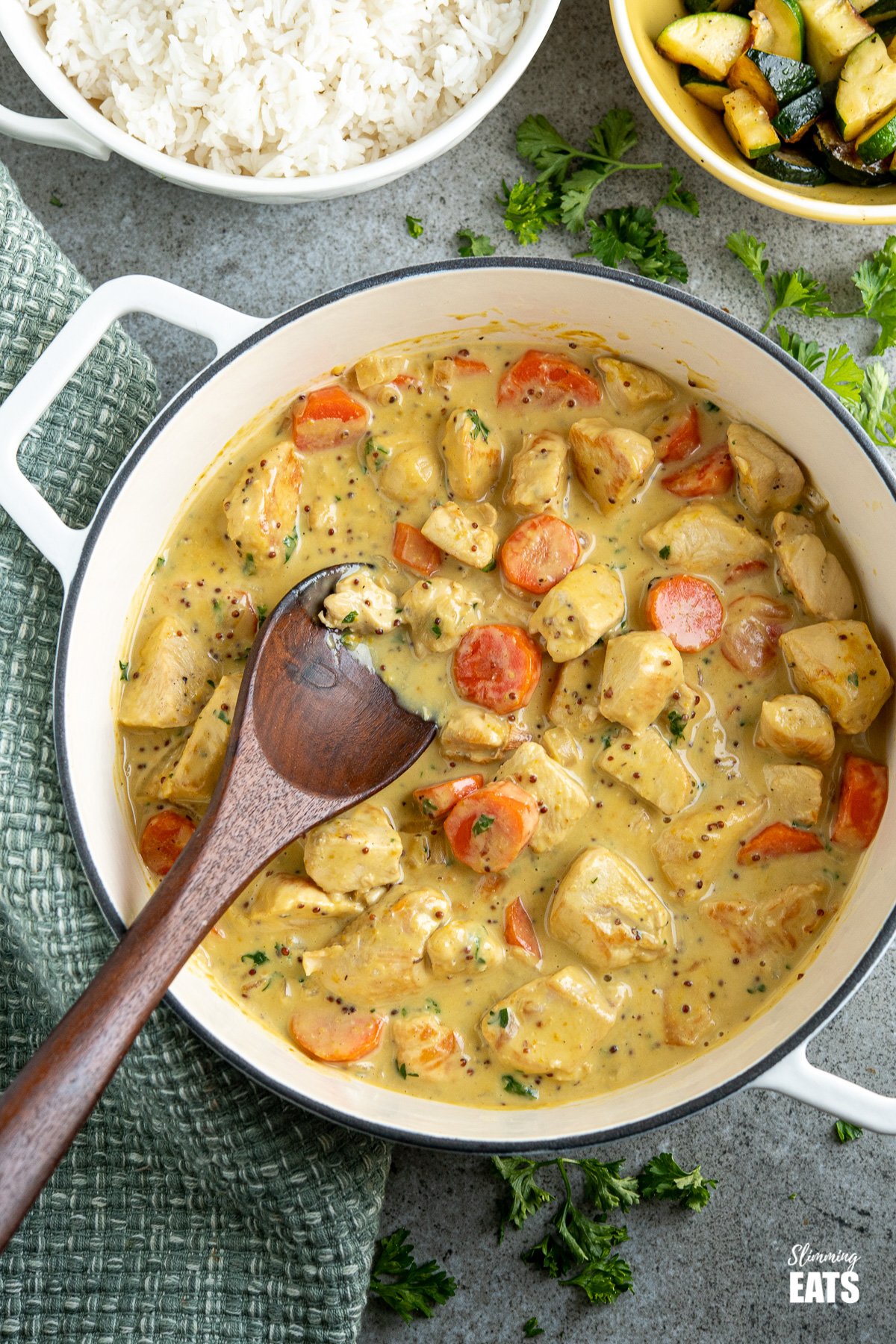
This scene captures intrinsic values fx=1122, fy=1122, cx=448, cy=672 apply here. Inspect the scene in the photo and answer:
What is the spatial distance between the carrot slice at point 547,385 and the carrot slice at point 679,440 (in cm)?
20

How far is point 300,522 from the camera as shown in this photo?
2.83 metres

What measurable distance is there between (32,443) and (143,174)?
37.8 inches

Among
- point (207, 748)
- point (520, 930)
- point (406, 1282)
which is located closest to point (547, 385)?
point (207, 748)

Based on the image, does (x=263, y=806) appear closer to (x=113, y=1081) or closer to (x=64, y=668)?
(x=64, y=668)

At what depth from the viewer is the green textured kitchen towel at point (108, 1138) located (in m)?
2.67

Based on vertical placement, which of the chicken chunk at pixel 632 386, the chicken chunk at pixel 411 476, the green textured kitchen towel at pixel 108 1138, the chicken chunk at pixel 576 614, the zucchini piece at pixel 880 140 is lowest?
the green textured kitchen towel at pixel 108 1138

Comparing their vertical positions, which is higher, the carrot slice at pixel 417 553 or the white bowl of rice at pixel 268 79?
the white bowl of rice at pixel 268 79

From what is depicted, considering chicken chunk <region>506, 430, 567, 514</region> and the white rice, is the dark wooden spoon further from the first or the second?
the white rice

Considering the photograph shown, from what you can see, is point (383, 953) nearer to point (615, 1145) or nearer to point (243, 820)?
point (243, 820)

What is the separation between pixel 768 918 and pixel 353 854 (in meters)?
1.01

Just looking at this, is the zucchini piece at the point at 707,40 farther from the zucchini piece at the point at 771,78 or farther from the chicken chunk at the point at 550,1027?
the chicken chunk at the point at 550,1027

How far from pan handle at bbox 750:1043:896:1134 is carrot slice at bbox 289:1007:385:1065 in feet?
2.88

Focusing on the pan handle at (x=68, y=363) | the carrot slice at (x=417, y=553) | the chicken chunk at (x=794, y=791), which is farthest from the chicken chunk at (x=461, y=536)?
the chicken chunk at (x=794, y=791)

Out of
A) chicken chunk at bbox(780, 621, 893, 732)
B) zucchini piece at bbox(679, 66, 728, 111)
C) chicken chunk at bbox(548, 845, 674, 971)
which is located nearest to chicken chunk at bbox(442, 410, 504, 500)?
chicken chunk at bbox(780, 621, 893, 732)
